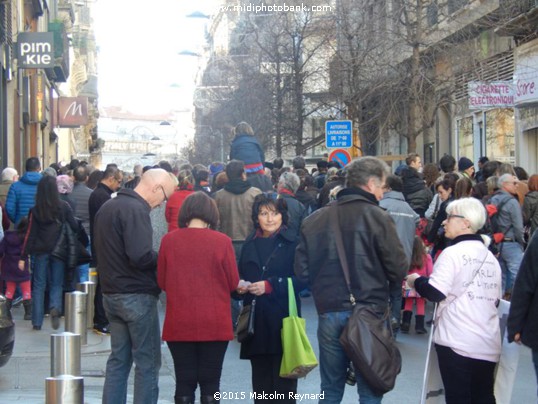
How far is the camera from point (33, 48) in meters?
25.1

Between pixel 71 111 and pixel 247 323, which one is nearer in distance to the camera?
pixel 247 323

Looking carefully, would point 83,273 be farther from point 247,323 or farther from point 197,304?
point 197,304

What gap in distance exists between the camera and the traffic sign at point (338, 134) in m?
25.4

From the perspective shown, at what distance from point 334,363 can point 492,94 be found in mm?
15237

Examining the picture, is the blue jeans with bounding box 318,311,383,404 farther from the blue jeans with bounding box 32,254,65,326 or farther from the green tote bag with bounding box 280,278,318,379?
the blue jeans with bounding box 32,254,65,326

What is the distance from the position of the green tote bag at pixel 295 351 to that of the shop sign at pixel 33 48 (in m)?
19.1

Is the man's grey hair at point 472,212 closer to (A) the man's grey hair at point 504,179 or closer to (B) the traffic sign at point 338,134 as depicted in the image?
(A) the man's grey hair at point 504,179

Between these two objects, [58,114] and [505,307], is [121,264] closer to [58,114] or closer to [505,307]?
[505,307]

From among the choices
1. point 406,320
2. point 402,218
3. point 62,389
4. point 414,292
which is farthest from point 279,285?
point 406,320

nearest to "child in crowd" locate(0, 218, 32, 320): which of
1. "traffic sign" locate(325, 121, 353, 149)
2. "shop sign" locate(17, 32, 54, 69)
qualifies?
"shop sign" locate(17, 32, 54, 69)

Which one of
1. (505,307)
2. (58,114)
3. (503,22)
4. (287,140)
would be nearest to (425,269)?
(505,307)

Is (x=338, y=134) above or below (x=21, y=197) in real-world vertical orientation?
above

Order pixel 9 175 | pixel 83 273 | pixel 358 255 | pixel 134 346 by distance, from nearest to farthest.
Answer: pixel 358 255 → pixel 134 346 → pixel 83 273 → pixel 9 175

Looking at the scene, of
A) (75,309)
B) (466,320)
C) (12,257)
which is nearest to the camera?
(466,320)
